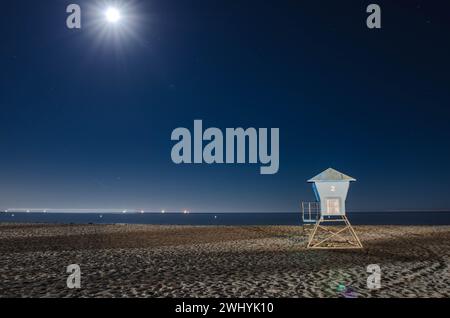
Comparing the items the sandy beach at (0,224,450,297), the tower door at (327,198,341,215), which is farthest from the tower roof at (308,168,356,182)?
the sandy beach at (0,224,450,297)

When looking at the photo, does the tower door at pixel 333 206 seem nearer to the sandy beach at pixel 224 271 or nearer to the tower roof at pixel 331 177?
the tower roof at pixel 331 177

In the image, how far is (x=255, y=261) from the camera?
1666 cm

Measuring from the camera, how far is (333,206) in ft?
69.1

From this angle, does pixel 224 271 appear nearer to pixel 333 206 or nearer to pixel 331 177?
pixel 333 206

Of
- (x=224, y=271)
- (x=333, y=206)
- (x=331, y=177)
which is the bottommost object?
(x=224, y=271)

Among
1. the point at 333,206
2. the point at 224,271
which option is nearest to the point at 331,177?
the point at 333,206

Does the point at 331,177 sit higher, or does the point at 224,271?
the point at 331,177

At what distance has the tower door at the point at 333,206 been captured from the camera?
21.0m

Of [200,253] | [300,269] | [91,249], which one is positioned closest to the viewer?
[300,269]

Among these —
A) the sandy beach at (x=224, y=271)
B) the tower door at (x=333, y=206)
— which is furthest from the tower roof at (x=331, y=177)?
the sandy beach at (x=224, y=271)

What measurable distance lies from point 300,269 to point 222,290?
4652mm

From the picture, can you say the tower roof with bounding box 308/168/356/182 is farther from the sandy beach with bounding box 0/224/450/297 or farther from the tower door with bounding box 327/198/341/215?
the sandy beach with bounding box 0/224/450/297
